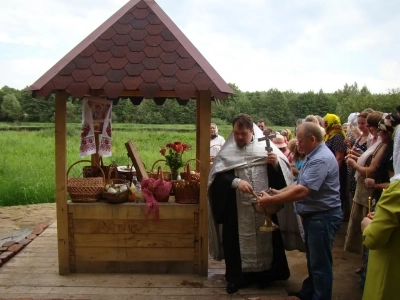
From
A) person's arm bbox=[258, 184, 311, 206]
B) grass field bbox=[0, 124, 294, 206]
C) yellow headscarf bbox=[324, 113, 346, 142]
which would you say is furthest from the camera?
grass field bbox=[0, 124, 294, 206]

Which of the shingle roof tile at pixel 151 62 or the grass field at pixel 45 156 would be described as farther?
the grass field at pixel 45 156

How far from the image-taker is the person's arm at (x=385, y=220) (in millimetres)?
2756

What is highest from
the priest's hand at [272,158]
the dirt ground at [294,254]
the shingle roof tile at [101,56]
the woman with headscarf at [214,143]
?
the shingle roof tile at [101,56]

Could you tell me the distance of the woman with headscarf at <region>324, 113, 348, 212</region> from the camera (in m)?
6.04

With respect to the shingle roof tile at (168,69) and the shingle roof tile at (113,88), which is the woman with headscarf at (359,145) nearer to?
the shingle roof tile at (168,69)

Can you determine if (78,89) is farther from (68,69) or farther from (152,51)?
(152,51)

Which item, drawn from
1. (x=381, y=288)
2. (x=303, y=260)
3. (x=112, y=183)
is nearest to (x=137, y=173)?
(x=112, y=183)

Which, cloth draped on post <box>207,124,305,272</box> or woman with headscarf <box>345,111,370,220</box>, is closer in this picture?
cloth draped on post <box>207,124,305,272</box>

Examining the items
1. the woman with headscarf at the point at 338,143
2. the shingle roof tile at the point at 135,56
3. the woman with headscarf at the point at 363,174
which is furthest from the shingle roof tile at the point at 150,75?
the woman with headscarf at the point at 338,143

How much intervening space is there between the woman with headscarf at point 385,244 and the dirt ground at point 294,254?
1.45 metres

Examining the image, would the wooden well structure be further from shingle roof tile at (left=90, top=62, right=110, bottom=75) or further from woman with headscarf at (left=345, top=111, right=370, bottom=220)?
woman with headscarf at (left=345, top=111, right=370, bottom=220)

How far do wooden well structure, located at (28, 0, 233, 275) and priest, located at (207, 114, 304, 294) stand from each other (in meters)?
0.27

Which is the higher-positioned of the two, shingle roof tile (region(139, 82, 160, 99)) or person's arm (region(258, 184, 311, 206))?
shingle roof tile (region(139, 82, 160, 99))

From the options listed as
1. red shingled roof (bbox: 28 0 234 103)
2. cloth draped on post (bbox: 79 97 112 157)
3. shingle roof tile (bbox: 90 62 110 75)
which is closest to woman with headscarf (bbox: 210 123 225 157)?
cloth draped on post (bbox: 79 97 112 157)
